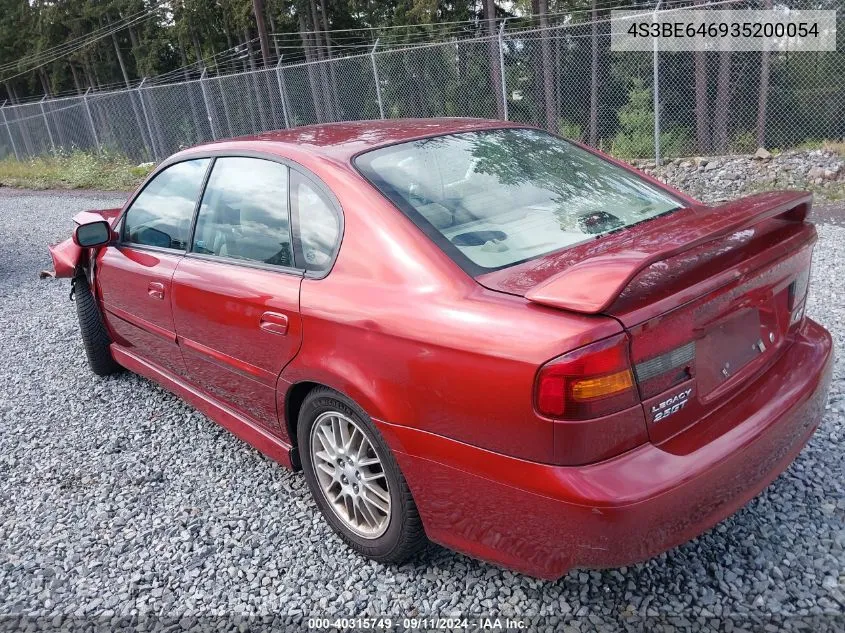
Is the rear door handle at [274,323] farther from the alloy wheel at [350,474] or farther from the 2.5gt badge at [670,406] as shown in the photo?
the 2.5gt badge at [670,406]

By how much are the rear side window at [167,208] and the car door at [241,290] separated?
14 centimetres

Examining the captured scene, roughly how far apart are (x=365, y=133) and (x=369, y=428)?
139 cm

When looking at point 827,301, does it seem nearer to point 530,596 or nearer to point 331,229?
point 530,596

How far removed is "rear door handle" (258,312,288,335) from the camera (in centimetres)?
255

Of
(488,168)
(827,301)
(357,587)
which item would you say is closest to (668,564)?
(357,587)

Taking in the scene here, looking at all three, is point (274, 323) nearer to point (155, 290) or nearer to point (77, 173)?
point (155, 290)

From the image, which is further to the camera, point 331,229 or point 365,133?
point 365,133

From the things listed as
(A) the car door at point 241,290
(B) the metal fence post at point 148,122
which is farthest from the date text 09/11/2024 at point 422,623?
(B) the metal fence post at point 148,122

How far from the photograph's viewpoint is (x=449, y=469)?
205 centimetres

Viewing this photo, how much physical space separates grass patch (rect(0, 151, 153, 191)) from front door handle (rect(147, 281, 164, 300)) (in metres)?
14.1

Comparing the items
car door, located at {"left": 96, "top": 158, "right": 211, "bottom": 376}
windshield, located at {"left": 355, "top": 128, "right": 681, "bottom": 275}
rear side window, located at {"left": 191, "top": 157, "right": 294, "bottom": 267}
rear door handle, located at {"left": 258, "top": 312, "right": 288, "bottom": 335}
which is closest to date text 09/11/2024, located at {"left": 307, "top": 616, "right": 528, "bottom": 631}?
rear door handle, located at {"left": 258, "top": 312, "right": 288, "bottom": 335}

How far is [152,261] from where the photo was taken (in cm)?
351

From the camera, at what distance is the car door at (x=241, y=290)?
8.63 feet

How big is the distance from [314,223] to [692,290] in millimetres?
1404
